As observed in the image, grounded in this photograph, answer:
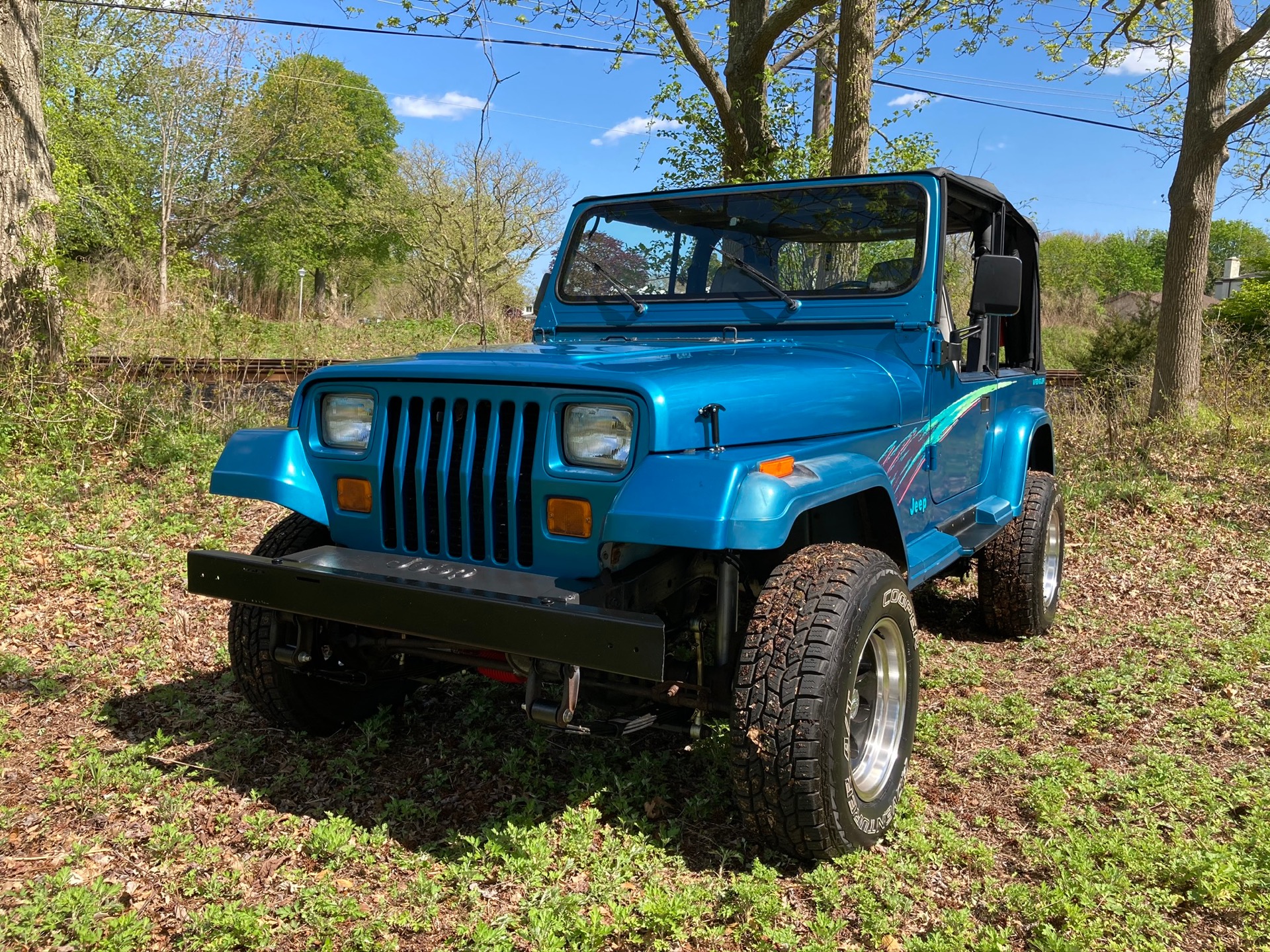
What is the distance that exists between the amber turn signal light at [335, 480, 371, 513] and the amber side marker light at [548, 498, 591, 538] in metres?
0.64

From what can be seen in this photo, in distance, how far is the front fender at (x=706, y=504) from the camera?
7.07 ft

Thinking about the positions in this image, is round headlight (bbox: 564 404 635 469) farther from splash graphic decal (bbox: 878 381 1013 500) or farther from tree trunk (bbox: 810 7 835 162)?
tree trunk (bbox: 810 7 835 162)

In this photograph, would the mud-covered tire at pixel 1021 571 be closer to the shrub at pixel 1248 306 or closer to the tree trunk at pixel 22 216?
the tree trunk at pixel 22 216

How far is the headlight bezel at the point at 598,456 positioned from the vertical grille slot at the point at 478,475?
232 mm

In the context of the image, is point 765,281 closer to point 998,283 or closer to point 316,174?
point 998,283

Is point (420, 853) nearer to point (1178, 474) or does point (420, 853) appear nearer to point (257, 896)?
point (257, 896)

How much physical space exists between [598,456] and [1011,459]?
2685mm

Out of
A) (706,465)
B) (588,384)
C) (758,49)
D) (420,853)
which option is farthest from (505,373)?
(758,49)

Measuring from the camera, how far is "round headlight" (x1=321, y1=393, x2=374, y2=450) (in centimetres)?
277

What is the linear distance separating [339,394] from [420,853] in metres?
1.37

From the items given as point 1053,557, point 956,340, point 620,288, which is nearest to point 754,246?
point 620,288

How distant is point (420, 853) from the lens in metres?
2.69

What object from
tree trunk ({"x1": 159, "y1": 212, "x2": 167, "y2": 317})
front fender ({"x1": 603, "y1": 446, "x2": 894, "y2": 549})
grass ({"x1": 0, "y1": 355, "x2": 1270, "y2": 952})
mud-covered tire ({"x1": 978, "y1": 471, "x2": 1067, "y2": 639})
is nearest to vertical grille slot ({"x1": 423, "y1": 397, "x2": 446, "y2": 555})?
front fender ({"x1": 603, "y1": 446, "x2": 894, "y2": 549})

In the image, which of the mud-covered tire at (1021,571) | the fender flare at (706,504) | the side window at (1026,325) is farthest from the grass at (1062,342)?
the fender flare at (706,504)
